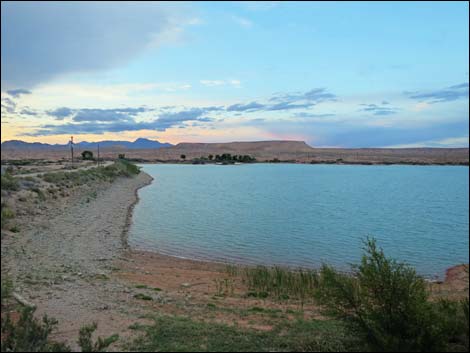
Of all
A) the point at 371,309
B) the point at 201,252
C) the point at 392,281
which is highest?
the point at 392,281

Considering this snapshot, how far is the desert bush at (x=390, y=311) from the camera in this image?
5555 mm

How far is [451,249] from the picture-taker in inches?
671

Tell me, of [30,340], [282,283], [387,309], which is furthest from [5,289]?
[282,283]

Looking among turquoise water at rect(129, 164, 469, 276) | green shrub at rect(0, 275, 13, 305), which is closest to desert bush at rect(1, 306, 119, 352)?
green shrub at rect(0, 275, 13, 305)

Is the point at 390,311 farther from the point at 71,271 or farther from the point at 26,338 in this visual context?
the point at 71,271

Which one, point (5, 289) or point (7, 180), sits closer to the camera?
point (5, 289)

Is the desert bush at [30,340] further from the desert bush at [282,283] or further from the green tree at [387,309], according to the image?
the desert bush at [282,283]

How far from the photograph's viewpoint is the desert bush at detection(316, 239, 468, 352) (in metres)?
5.55

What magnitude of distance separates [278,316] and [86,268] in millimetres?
6022

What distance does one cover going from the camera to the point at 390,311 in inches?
235

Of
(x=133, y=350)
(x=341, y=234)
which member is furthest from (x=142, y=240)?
(x=133, y=350)

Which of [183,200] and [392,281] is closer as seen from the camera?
[392,281]

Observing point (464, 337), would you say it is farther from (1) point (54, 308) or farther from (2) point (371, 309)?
(1) point (54, 308)

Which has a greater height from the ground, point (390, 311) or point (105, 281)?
point (390, 311)
